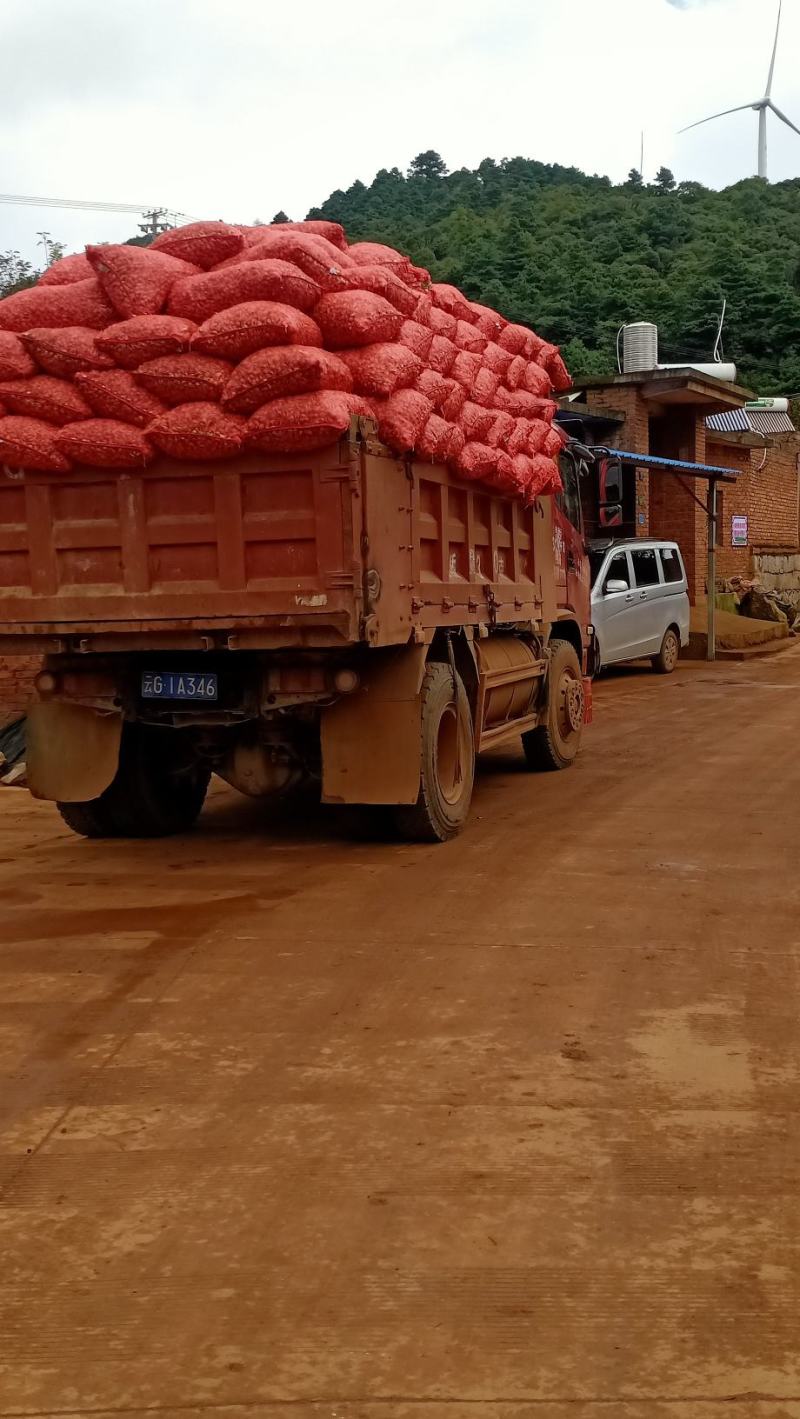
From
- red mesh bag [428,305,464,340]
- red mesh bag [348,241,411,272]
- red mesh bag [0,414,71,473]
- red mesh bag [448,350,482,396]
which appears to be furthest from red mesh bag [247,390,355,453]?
red mesh bag [448,350,482,396]

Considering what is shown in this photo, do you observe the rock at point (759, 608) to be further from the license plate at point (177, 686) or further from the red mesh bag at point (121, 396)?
the red mesh bag at point (121, 396)

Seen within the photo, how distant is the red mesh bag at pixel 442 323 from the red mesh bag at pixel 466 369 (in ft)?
0.40

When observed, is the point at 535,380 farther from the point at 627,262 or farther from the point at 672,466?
the point at 627,262

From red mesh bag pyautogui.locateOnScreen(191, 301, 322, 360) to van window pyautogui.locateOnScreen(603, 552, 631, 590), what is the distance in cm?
1232

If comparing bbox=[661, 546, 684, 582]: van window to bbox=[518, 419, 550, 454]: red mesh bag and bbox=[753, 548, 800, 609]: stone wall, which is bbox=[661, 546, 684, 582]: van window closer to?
bbox=[753, 548, 800, 609]: stone wall

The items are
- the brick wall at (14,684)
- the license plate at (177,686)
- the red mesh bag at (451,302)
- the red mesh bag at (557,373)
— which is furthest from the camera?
the brick wall at (14,684)

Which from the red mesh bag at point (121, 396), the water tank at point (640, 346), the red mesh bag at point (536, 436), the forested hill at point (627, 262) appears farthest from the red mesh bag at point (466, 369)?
the forested hill at point (627, 262)

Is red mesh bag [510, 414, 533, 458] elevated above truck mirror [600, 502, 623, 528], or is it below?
above

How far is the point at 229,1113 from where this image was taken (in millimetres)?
4082

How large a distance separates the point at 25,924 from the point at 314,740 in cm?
210

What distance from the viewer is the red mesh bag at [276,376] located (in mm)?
6609

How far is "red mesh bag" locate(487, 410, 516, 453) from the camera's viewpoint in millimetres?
8539

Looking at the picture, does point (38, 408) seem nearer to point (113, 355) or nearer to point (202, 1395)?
point (113, 355)

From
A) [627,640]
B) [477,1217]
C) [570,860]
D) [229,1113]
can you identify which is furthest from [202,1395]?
[627,640]
